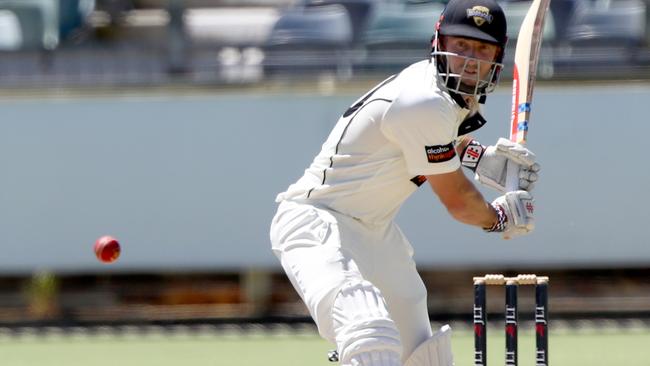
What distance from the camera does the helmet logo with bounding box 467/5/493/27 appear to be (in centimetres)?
380

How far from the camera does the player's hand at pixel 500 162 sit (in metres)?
3.99

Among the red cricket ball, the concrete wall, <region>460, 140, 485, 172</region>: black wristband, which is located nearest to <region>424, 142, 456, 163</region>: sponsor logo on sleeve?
<region>460, 140, 485, 172</region>: black wristband

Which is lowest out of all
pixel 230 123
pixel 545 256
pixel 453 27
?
pixel 545 256

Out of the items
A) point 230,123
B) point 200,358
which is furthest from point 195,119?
point 200,358

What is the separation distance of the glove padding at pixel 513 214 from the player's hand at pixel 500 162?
0.08 meters

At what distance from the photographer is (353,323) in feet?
12.0

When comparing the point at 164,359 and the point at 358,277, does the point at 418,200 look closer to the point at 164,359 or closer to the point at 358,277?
the point at 164,359

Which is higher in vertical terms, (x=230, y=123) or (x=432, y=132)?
(x=432, y=132)

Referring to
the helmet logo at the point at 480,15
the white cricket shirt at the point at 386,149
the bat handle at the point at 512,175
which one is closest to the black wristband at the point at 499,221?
the bat handle at the point at 512,175

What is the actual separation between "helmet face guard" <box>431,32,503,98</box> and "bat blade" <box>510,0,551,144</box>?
0.45m

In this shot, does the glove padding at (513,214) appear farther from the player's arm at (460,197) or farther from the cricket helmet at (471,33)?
the cricket helmet at (471,33)

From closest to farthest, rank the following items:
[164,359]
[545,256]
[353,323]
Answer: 1. [353,323]
2. [164,359]
3. [545,256]

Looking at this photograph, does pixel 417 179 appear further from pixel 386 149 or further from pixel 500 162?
pixel 500 162

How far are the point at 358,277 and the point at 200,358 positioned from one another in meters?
2.80
